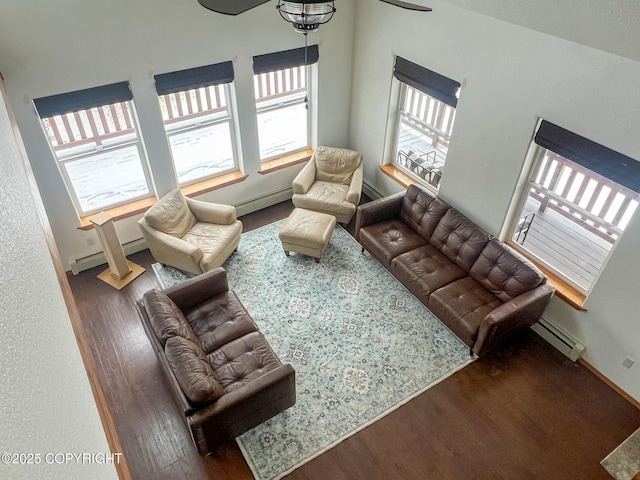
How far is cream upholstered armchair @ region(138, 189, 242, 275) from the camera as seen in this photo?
5.10 m

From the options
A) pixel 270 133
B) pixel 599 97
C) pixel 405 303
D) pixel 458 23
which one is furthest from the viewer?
pixel 270 133

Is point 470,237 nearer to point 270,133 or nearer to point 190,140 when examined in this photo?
point 270,133

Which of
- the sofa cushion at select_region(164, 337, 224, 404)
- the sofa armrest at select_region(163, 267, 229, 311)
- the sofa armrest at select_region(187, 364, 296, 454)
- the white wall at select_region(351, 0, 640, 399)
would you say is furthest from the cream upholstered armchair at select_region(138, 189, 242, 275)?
the white wall at select_region(351, 0, 640, 399)

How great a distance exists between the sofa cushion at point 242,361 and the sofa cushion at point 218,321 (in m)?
0.08

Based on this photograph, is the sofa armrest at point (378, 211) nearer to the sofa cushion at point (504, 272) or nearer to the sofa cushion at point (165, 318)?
the sofa cushion at point (504, 272)

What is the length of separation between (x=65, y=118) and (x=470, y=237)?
175 inches

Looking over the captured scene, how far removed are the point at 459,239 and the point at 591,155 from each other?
64.5 inches

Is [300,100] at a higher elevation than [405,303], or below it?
higher

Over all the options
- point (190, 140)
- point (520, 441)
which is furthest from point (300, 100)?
point (520, 441)

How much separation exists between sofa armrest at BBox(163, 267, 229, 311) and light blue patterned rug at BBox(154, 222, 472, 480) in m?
0.62

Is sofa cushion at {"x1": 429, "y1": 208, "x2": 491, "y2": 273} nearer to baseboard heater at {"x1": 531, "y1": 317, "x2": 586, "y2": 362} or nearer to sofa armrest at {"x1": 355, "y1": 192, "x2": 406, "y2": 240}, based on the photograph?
sofa armrest at {"x1": 355, "y1": 192, "x2": 406, "y2": 240}

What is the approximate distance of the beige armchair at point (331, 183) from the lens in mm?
5941

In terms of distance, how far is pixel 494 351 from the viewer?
465cm

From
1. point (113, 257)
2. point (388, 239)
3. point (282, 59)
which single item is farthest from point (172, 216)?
point (388, 239)
